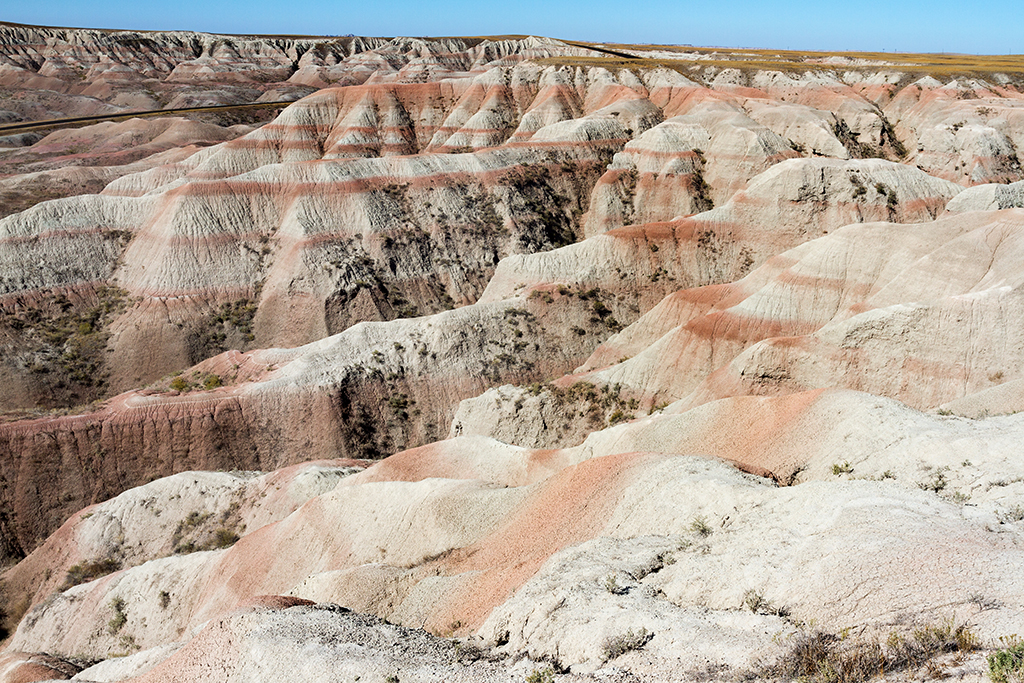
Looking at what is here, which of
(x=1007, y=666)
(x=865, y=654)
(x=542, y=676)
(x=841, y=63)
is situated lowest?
(x=542, y=676)

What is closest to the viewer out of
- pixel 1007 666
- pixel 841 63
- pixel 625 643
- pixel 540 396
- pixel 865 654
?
pixel 1007 666

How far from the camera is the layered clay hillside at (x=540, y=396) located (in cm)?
1040

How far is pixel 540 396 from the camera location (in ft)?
100

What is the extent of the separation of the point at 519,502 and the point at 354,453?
692 inches

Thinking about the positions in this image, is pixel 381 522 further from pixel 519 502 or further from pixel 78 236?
pixel 78 236

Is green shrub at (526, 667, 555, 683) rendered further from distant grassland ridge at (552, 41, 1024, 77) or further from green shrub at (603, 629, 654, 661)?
distant grassland ridge at (552, 41, 1024, 77)

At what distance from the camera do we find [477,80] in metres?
83.6

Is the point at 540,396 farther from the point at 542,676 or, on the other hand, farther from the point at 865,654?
the point at 865,654

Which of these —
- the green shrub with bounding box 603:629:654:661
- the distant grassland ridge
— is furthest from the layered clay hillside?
the distant grassland ridge

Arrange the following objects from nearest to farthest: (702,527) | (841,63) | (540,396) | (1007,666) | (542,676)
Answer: (1007,666) < (542,676) < (702,527) < (540,396) < (841,63)

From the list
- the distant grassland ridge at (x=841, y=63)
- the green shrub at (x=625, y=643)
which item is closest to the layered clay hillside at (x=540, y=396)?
the green shrub at (x=625, y=643)

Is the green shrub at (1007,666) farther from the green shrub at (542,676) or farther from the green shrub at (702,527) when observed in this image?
the green shrub at (702,527)

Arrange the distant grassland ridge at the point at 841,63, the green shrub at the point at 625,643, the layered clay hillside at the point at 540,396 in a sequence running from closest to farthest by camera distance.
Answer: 1. the green shrub at the point at 625,643
2. the layered clay hillside at the point at 540,396
3. the distant grassland ridge at the point at 841,63

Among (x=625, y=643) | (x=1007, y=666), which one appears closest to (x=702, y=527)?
(x=625, y=643)
